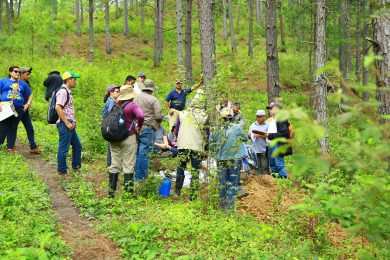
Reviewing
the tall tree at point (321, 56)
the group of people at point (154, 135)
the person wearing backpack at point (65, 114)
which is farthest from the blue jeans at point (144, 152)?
the tall tree at point (321, 56)

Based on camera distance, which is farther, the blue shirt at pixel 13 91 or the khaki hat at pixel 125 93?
the blue shirt at pixel 13 91

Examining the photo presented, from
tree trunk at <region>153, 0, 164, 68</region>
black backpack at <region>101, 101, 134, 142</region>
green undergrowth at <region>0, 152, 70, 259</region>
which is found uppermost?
tree trunk at <region>153, 0, 164, 68</region>

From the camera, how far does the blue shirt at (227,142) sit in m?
6.99

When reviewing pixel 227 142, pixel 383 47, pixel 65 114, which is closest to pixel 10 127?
pixel 65 114

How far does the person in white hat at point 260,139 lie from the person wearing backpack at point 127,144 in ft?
10.9

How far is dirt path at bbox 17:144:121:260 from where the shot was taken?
5203 millimetres

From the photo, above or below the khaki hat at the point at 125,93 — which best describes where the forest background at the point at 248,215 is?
below

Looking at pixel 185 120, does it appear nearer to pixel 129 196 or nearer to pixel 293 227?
pixel 129 196

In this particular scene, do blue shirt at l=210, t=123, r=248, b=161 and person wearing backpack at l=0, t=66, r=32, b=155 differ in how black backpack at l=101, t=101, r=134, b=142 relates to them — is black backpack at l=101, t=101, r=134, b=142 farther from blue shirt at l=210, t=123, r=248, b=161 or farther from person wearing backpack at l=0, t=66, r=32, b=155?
person wearing backpack at l=0, t=66, r=32, b=155

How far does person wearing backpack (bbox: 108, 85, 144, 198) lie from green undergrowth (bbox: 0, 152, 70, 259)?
1.18 metres

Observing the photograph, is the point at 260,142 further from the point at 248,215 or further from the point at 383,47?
the point at 383,47

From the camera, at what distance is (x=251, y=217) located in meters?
7.15

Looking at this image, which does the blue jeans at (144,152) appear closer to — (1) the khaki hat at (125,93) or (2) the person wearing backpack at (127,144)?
(2) the person wearing backpack at (127,144)

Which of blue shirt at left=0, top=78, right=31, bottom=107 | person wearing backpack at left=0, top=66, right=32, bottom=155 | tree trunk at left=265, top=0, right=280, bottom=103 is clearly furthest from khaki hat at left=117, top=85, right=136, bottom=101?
tree trunk at left=265, top=0, right=280, bottom=103
